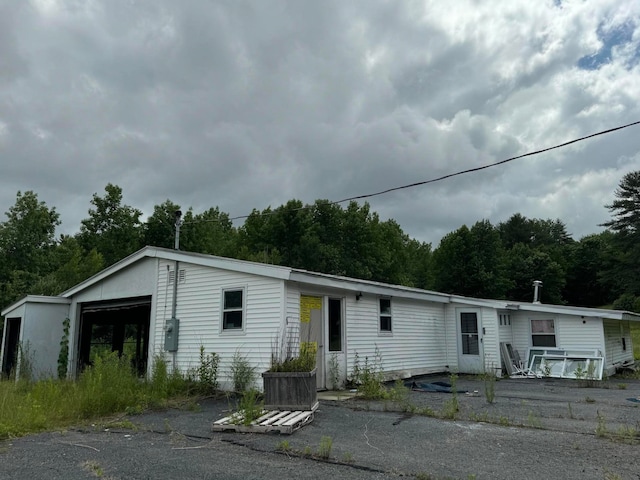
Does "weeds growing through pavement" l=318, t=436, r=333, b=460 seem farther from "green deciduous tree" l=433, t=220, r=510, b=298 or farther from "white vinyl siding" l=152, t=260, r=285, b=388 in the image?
→ "green deciduous tree" l=433, t=220, r=510, b=298

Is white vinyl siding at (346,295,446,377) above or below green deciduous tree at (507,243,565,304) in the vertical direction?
below

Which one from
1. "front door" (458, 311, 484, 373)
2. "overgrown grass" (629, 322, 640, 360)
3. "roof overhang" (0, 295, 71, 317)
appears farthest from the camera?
"overgrown grass" (629, 322, 640, 360)

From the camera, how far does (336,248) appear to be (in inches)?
1559

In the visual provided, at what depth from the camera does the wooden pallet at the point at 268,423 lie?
6.57 meters

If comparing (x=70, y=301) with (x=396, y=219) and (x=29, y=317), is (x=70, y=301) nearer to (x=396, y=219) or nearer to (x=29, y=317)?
(x=29, y=317)

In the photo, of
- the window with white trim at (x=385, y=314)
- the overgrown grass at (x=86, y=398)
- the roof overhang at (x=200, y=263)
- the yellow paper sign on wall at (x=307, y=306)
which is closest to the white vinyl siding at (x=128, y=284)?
the roof overhang at (x=200, y=263)

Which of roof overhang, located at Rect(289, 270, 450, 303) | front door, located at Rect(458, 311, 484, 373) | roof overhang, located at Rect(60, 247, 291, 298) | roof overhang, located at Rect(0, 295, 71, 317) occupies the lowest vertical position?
front door, located at Rect(458, 311, 484, 373)

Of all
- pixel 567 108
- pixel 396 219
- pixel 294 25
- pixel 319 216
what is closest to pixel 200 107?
pixel 294 25

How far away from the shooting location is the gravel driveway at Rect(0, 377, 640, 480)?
15.8ft

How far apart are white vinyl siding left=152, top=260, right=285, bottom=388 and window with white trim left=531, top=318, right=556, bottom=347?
34.7 feet

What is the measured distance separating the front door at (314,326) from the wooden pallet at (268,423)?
3.20m

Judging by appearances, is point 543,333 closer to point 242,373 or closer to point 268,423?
point 242,373

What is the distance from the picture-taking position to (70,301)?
14.8 meters

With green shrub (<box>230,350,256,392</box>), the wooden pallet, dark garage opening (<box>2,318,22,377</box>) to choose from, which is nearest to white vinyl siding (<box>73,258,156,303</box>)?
dark garage opening (<box>2,318,22,377</box>)
